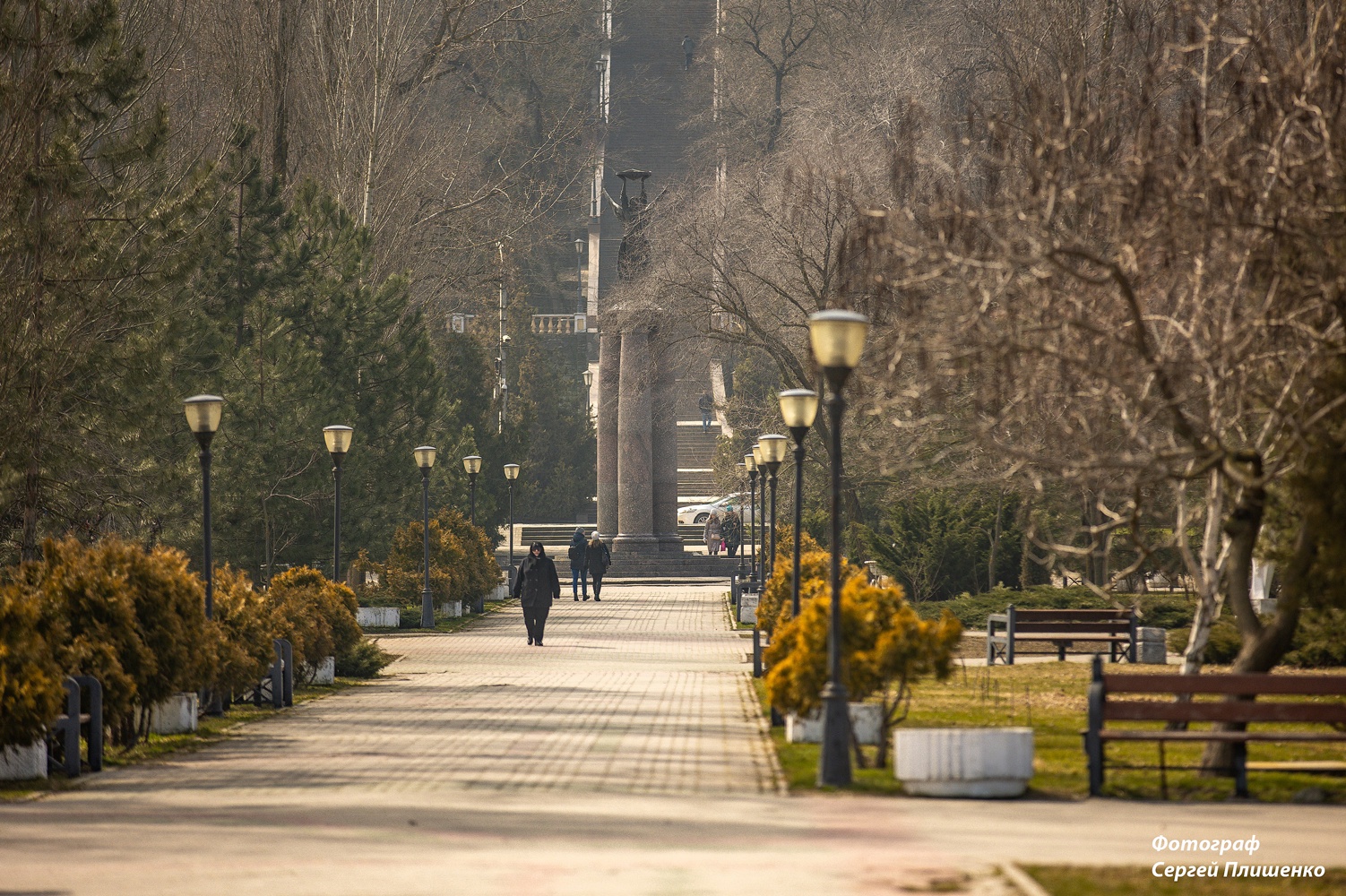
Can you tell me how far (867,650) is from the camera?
12.5 meters

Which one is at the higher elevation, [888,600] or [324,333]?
[324,333]

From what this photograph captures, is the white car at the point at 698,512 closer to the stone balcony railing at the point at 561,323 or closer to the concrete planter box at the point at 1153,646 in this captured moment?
the stone balcony railing at the point at 561,323

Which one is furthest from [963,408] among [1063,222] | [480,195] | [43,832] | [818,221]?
[480,195]

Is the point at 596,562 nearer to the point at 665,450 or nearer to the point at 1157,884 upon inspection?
the point at 665,450

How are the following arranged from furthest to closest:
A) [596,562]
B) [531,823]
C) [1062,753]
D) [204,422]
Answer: [596,562]
[204,422]
[1062,753]
[531,823]

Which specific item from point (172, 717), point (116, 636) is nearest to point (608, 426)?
point (172, 717)

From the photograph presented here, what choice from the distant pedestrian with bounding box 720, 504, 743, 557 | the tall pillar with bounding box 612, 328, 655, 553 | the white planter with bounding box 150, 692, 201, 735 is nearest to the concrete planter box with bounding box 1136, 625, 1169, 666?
the white planter with bounding box 150, 692, 201, 735

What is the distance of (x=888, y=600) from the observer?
12602 millimetres

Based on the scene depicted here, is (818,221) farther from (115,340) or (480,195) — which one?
(115,340)

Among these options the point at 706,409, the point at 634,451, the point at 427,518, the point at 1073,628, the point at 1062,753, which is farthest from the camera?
the point at 706,409

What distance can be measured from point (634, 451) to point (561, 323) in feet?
141

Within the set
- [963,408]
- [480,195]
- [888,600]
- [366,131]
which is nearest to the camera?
[888,600]

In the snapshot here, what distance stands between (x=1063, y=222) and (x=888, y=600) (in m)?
4.88

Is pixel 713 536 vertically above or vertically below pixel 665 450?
below
